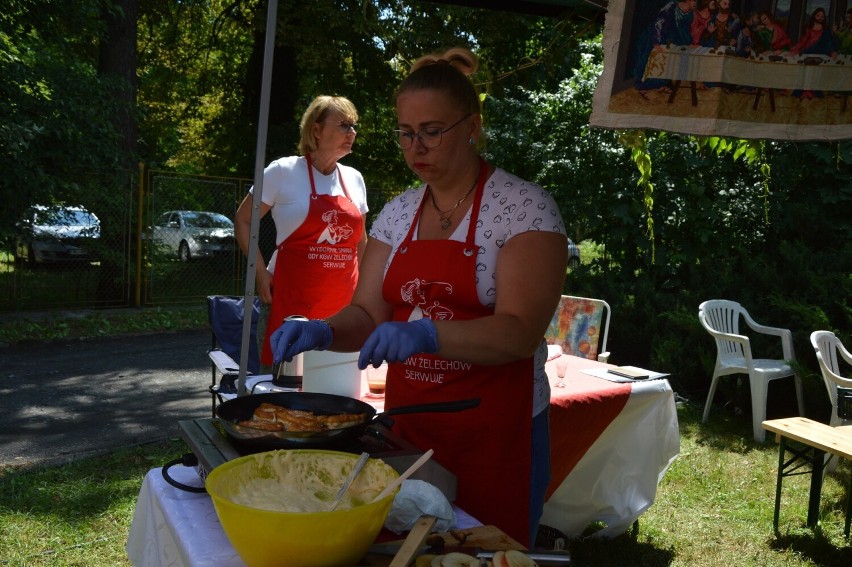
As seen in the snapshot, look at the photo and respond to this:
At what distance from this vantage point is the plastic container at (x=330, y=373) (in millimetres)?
2311

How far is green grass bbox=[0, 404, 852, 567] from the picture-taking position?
11.7 ft

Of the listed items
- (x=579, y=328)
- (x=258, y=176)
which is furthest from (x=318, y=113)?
(x=579, y=328)

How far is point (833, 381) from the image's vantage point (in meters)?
4.91

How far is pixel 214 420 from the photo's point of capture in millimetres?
1664

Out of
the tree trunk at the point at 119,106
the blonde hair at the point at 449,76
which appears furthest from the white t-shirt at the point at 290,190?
the tree trunk at the point at 119,106

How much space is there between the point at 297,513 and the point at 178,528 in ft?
1.35

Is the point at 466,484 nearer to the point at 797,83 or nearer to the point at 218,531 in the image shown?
the point at 218,531

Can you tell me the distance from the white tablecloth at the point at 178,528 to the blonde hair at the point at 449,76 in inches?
38.0

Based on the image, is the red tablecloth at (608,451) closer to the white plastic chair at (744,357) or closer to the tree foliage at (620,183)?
the tree foliage at (620,183)

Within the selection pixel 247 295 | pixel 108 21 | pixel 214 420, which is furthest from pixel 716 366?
pixel 108 21

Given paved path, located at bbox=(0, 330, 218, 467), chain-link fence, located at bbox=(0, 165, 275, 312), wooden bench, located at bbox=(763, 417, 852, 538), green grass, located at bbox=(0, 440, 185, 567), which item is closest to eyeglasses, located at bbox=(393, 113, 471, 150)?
green grass, located at bbox=(0, 440, 185, 567)

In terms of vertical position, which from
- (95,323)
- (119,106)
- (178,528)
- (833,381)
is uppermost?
(119,106)

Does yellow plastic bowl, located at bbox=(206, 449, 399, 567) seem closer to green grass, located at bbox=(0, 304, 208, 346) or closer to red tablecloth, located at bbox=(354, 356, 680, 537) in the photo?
red tablecloth, located at bbox=(354, 356, 680, 537)

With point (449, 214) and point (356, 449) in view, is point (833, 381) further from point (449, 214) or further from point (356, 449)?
point (356, 449)
